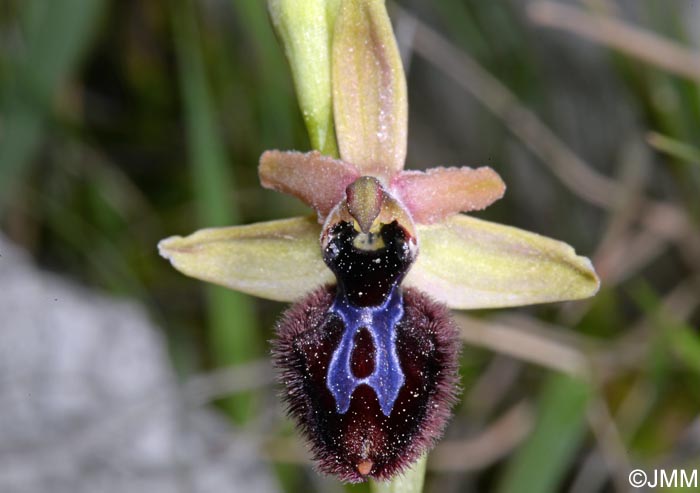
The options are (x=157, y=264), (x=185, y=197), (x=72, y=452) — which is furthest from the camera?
(x=185, y=197)

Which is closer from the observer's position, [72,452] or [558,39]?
[72,452]

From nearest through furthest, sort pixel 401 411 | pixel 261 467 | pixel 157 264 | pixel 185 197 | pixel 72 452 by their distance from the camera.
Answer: pixel 401 411, pixel 72 452, pixel 261 467, pixel 157 264, pixel 185 197

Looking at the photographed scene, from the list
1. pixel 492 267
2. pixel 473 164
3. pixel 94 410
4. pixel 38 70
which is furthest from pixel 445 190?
pixel 473 164

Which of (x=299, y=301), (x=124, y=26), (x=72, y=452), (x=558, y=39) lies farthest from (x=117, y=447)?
(x=558, y=39)

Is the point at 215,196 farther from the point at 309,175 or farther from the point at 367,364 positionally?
the point at 367,364

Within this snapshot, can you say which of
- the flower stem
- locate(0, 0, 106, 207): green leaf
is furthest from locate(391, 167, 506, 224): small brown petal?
locate(0, 0, 106, 207): green leaf

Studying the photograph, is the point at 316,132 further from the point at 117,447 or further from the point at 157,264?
the point at 157,264
